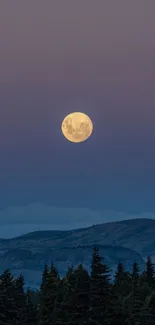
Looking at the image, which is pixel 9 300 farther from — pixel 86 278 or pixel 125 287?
pixel 125 287

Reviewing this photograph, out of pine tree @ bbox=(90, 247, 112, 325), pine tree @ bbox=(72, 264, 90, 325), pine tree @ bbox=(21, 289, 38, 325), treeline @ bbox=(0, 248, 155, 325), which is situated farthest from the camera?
pine tree @ bbox=(21, 289, 38, 325)

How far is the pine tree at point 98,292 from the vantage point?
79250 mm

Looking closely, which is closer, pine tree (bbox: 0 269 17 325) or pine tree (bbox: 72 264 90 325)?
pine tree (bbox: 72 264 90 325)

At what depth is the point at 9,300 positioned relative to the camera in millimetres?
84188

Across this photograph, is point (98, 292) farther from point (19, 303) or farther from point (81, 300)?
point (19, 303)

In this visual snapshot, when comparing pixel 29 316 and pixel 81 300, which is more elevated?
pixel 81 300

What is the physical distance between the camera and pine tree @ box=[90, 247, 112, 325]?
79250 millimetres

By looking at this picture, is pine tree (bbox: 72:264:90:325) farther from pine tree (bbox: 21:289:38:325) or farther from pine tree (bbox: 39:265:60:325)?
pine tree (bbox: 21:289:38:325)

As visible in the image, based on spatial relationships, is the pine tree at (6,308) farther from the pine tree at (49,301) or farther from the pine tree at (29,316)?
the pine tree at (49,301)

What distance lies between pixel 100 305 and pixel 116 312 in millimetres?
3045

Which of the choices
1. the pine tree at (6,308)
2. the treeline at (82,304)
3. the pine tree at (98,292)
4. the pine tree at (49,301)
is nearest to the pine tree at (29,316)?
the treeline at (82,304)

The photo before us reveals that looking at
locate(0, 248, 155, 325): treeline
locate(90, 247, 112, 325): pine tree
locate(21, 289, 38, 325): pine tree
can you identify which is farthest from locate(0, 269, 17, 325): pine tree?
locate(90, 247, 112, 325): pine tree

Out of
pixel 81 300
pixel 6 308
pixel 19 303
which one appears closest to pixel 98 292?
pixel 81 300

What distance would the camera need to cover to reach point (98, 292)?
79500mm
